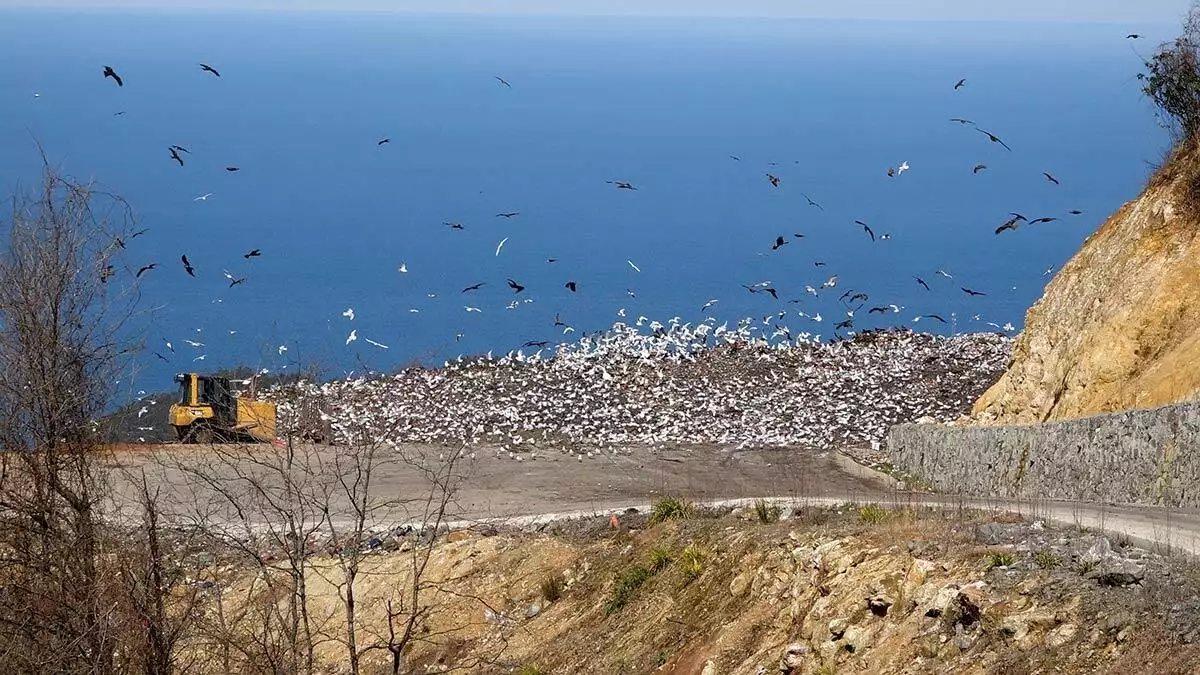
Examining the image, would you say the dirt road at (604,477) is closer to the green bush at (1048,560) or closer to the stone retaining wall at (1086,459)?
the stone retaining wall at (1086,459)

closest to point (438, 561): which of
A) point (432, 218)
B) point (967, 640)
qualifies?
point (967, 640)

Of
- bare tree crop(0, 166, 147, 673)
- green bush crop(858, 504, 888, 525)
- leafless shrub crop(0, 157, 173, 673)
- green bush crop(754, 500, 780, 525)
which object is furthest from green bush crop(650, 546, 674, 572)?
bare tree crop(0, 166, 147, 673)

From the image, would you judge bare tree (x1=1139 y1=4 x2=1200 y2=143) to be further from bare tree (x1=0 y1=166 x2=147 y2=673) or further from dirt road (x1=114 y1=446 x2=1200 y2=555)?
bare tree (x1=0 y1=166 x2=147 y2=673)

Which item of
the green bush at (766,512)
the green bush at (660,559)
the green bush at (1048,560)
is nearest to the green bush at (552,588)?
the green bush at (660,559)

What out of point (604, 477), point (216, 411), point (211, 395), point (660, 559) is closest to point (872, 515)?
point (660, 559)

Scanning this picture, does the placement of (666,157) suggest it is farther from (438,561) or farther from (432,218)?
(438,561)

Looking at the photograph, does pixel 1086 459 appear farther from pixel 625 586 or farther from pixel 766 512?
pixel 625 586
